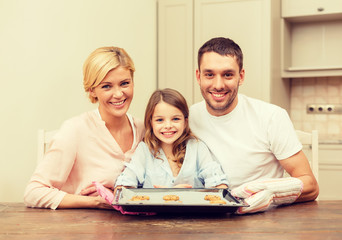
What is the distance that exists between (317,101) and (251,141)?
2.40 meters

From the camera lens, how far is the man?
174 cm

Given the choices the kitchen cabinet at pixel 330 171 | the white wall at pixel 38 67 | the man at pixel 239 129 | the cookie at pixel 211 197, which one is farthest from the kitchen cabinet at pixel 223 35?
the cookie at pixel 211 197

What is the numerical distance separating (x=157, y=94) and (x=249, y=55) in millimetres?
1821

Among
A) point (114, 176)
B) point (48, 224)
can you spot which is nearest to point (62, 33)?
point (114, 176)

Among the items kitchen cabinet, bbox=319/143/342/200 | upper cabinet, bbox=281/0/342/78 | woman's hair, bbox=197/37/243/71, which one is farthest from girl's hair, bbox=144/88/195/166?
upper cabinet, bbox=281/0/342/78

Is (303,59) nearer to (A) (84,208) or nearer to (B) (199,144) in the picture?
(B) (199,144)

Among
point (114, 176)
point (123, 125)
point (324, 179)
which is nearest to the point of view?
point (114, 176)

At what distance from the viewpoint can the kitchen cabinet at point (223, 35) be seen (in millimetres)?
3445

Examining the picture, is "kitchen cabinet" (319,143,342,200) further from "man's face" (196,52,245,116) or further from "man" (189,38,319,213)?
"man's face" (196,52,245,116)

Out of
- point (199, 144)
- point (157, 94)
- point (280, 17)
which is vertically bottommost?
point (199, 144)

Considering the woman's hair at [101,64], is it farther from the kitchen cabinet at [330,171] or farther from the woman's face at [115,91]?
the kitchen cabinet at [330,171]

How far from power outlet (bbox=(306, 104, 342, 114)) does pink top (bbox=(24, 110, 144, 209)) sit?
2.54 meters

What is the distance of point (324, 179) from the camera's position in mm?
3422

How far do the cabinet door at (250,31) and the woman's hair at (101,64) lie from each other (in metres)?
1.90
